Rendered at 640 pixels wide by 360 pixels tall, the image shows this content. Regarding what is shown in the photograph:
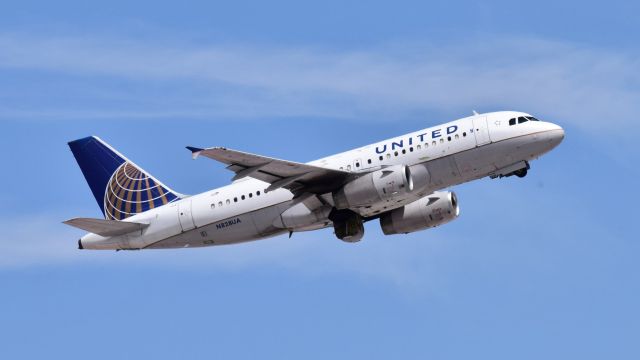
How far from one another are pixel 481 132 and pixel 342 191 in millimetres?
6855

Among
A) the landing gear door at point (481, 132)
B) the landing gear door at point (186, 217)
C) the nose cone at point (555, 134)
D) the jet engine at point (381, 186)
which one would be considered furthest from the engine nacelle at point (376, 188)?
the landing gear door at point (186, 217)

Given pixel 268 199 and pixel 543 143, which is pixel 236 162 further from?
pixel 543 143

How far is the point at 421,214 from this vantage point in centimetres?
6103

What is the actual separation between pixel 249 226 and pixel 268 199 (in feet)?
5.20

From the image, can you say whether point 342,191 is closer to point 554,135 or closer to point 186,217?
point 186,217

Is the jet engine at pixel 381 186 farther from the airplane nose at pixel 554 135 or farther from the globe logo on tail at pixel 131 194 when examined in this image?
the globe logo on tail at pixel 131 194

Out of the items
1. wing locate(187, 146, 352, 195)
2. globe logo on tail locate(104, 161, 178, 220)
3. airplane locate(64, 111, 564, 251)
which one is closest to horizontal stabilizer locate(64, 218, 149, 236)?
airplane locate(64, 111, 564, 251)

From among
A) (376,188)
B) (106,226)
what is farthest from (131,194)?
(376,188)

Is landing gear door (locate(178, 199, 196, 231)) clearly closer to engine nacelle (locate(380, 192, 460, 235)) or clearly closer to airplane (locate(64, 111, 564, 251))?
airplane (locate(64, 111, 564, 251))

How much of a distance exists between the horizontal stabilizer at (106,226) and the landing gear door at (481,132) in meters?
16.9

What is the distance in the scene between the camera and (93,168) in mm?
65875

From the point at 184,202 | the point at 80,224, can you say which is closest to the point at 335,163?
the point at 184,202

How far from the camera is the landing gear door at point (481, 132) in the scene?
2201 inches

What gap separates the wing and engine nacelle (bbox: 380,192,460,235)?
5401 millimetres
